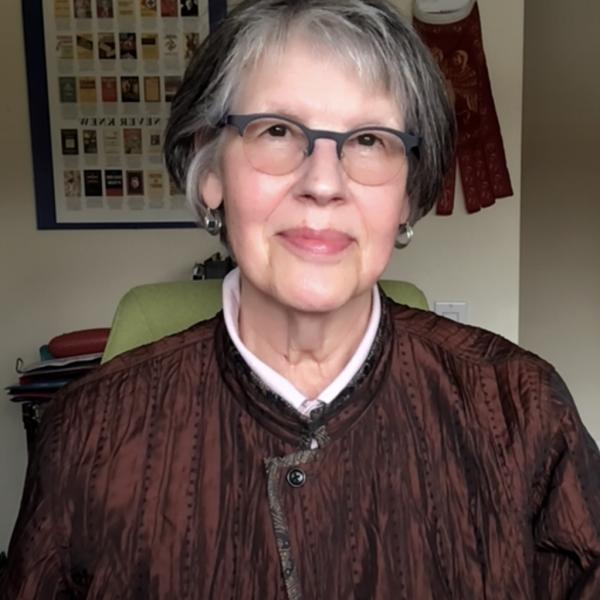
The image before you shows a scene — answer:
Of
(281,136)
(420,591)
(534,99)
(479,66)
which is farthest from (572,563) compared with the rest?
(534,99)

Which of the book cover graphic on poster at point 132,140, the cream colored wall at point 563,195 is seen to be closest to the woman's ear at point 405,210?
the book cover graphic on poster at point 132,140

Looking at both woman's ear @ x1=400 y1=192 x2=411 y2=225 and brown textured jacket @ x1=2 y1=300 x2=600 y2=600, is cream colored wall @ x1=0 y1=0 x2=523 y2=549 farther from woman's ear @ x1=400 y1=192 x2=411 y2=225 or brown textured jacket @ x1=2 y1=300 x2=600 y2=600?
brown textured jacket @ x1=2 y1=300 x2=600 y2=600

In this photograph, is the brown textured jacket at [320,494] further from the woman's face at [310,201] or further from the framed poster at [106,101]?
the framed poster at [106,101]

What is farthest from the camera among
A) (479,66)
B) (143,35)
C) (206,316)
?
(143,35)

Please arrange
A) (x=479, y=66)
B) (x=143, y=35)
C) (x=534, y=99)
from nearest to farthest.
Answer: (x=479, y=66), (x=143, y=35), (x=534, y=99)

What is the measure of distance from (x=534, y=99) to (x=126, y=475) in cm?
261

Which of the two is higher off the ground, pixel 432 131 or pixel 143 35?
pixel 143 35

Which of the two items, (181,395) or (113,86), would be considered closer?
(181,395)

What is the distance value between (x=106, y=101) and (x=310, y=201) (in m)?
1.36

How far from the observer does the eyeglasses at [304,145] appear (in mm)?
882

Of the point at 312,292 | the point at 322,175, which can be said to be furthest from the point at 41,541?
the point at 322,175

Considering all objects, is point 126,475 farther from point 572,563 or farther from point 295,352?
point 572,563

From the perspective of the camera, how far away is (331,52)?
90 centimetres

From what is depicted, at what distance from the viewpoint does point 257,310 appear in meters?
1.02
